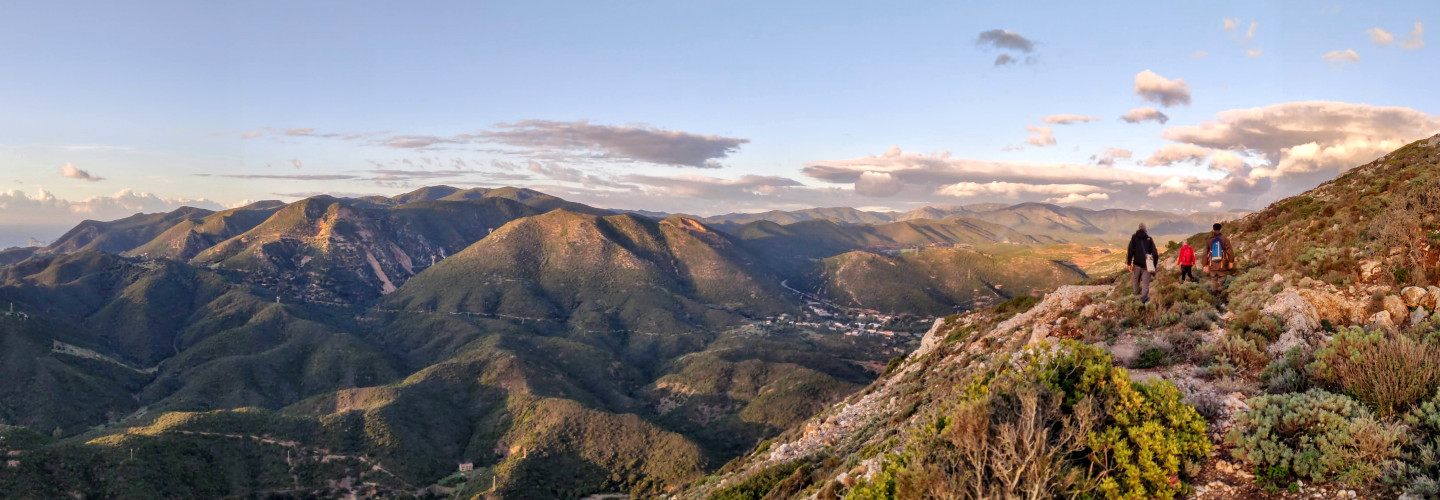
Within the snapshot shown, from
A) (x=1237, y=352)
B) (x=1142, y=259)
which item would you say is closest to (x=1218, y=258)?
(x=1142, y=259)

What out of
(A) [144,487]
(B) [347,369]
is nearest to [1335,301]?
(A) [144,487]

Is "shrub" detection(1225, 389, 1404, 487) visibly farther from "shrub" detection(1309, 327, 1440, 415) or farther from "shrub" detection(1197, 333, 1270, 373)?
"shrub" detection(1197, 333, 1270, 373)

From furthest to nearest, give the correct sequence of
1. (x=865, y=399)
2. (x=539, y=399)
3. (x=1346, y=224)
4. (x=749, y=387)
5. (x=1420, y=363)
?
(x=749, y=387)
(x=539, y=399)
(x=865, y=399)
(x=1346, y=224)
(x=1420, y=363)

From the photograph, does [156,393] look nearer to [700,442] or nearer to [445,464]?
[445,464]

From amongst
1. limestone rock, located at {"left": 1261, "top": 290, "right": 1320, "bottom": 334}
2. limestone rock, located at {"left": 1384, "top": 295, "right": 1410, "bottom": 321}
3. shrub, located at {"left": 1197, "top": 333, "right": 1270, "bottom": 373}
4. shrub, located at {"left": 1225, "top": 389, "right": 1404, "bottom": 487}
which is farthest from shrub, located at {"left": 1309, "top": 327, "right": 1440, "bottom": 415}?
limestone rock, located at {"left": 1261, "top": 290, "right": 1320, "bottom": 334}

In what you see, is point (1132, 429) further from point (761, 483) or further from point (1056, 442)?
point (761, 483)

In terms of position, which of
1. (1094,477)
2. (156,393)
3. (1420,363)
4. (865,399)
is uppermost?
(1420,363)

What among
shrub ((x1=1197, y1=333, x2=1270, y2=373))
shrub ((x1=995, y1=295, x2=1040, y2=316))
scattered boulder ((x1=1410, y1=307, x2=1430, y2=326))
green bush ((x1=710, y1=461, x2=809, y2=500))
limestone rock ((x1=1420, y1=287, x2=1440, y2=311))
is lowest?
green bush ((x1=710, y1=461, x2=809, y2=500))

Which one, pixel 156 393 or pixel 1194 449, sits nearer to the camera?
pixel 1194 449
